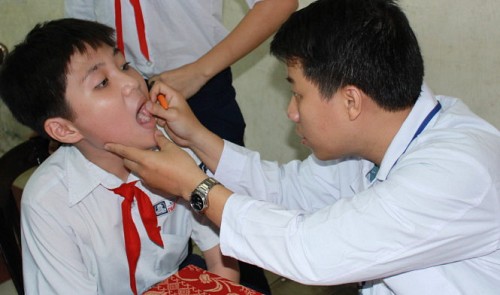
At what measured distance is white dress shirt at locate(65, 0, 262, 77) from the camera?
1666mm

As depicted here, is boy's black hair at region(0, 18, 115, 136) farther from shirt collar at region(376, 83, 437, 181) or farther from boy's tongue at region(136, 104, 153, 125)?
shirt collar at region(376, 83, 437, 181)

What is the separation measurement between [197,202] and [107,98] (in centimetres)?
36

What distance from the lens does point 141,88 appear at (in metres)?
1.38

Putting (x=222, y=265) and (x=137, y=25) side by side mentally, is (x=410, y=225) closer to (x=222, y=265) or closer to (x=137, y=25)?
(x=222, y=265)

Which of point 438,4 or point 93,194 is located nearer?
point 93,194

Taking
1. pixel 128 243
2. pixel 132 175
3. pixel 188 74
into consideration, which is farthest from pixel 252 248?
pixel 188 74

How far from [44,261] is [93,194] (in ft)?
0.62

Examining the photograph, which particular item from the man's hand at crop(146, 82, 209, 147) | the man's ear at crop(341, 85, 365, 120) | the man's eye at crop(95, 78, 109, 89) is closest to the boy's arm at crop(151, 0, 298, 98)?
the man's hand at crop(146, 82, 209, 147)

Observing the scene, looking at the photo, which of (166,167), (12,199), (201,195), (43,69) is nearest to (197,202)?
(201,195)

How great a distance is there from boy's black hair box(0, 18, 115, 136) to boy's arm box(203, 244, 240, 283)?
1.69 feet

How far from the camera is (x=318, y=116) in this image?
3.98 ft

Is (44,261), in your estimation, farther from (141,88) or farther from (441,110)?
(441,110)

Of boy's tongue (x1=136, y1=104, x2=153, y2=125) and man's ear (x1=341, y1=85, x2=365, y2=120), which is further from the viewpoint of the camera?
boy's tongue (x1=136, y1=104, x2=153, y2=125)

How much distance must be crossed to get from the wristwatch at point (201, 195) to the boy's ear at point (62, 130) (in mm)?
387
